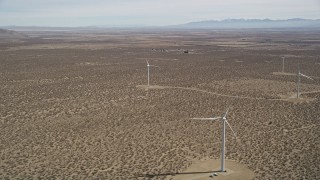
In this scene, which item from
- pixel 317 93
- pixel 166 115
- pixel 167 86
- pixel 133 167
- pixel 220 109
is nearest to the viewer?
pixel 133 167

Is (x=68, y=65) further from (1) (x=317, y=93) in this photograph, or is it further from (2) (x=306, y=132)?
(2) (x=306, y=132)

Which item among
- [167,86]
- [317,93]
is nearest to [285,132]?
[317,93]

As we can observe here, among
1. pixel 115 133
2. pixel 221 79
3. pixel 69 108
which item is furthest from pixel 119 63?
pixel 115 133

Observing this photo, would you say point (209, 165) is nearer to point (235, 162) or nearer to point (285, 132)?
point (235, 162)

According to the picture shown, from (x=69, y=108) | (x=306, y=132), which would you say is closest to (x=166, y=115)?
(x=69, y=108)

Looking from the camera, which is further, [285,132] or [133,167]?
[285,132]

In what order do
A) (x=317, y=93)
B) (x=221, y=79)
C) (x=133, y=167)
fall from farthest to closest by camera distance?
1. (x=221, y=79)
2. (x=317, y=93)
3. (x=133, y=167)

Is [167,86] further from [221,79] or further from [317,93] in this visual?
[317,93]

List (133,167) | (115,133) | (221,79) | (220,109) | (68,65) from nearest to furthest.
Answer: (133,167) → (115,133) → (220,109) → (221,79) → (68,65)

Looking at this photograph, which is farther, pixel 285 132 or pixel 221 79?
pixel 221 79
